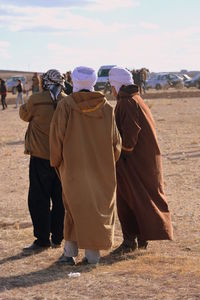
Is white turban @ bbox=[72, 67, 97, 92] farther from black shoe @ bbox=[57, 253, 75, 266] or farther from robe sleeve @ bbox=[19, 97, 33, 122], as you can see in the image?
black shoe @ bbox=[57, 253, 75, 266]

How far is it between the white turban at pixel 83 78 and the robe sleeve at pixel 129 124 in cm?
63

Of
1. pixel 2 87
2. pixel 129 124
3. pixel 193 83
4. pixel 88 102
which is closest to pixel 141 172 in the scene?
pixel 129 124

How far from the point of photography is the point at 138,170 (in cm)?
761

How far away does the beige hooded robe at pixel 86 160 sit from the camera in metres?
6.85

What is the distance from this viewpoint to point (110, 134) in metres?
6.98

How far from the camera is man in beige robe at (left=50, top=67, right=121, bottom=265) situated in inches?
270

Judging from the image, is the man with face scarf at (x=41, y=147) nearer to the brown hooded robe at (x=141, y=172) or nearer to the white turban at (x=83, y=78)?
the brown hooded robe at (x=141, y=172)

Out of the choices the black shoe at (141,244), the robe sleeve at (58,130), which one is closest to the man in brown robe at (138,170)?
the black shoe at (141,244)

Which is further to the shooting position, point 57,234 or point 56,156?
point 57,234

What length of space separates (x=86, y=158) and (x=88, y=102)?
47 centimetres

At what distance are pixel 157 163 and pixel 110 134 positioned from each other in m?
0.90

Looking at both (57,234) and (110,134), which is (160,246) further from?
(110,134)

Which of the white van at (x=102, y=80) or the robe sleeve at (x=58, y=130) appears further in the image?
the white van at (x=102, y=80)

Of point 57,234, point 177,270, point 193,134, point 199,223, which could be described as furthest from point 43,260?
point 193,134
